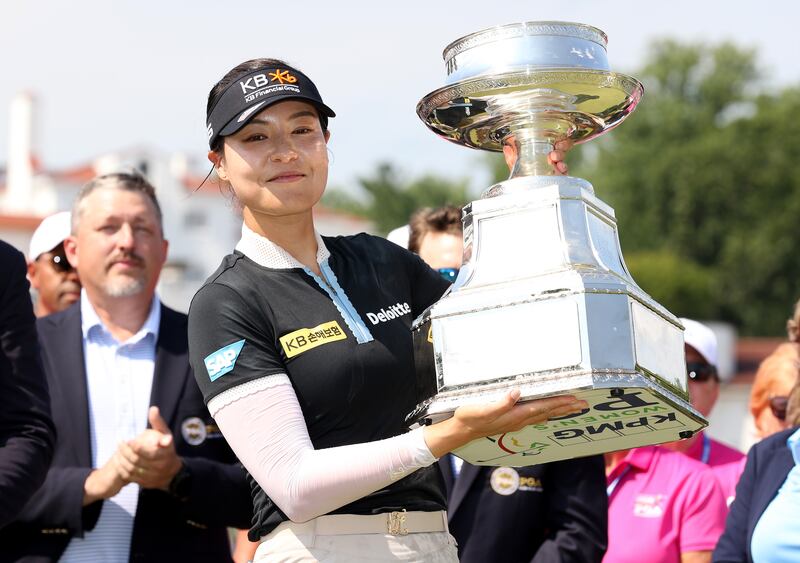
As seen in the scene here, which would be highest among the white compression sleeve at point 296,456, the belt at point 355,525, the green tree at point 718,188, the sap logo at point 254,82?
the green tree at point 718,188

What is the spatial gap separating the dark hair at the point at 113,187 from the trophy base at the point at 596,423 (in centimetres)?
262

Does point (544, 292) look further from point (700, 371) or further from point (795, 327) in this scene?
point (700, 371)

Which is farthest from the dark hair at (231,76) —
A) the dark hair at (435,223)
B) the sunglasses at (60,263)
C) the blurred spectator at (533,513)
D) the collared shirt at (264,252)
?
the sunglasses at (60,263)

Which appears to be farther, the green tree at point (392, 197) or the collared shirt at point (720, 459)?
the green tree at point (392, 197)

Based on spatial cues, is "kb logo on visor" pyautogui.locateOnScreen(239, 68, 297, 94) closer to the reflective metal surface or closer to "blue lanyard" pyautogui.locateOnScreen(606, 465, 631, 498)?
the reflective metal surface

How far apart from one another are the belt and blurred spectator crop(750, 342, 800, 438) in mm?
3288

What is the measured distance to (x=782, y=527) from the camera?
415cm

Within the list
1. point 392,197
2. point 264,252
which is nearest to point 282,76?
point 264,252

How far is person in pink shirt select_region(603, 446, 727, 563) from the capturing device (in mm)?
4988

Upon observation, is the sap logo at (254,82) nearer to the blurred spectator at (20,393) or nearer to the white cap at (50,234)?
the blurred spectator at (20,393)

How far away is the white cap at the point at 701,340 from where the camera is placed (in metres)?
5.97

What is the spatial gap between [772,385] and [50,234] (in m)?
3.65

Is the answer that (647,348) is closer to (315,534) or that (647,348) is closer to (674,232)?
(315,534)

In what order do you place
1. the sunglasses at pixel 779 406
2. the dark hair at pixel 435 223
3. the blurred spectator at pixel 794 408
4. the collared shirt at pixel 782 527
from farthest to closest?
Answer: the sunglasses at pixel 779 406 < the dark hair at pixel 435 223 < the blurred spectator at pixel 794 408 < the collared shirt at pixel 782 527
